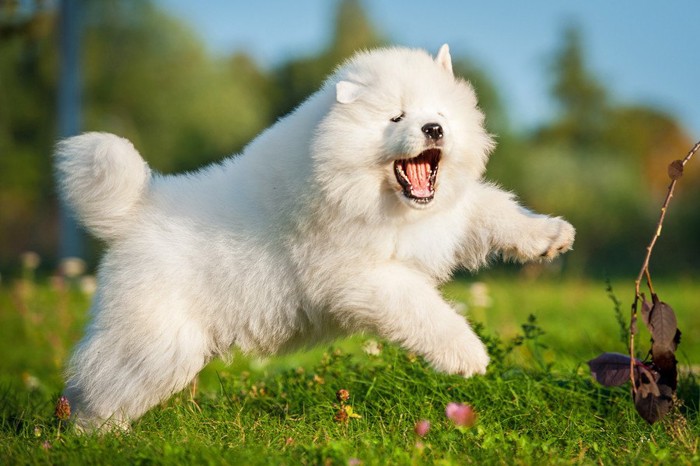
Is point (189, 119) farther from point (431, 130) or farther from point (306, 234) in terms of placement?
point (431, 130)

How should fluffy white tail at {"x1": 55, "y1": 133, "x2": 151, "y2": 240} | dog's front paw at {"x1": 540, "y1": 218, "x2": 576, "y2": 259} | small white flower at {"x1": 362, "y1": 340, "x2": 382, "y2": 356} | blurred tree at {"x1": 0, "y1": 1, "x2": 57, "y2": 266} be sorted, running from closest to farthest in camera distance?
dog's front paw at {"x1": 540, "y1": 218, "x2": 576, "y2": 259}
fluffy white tail at {"x1": 55, "y1": 133, "x2": 151, "y2": 240}
small white flower at {"x1": 362, "y1": 340, "x2": 382, "y2": 356}
blurred tree at {"x1": 0, "y1": 1, "x2": 57, "y2": 266}

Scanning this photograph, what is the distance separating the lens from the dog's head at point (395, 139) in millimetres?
3373

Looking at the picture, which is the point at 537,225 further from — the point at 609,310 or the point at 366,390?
the point at 609,310

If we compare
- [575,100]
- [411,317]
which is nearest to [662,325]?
[411,317]

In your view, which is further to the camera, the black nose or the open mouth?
the open mouth

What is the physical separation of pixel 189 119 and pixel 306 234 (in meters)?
19.9

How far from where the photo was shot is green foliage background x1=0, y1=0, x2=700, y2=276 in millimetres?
21828

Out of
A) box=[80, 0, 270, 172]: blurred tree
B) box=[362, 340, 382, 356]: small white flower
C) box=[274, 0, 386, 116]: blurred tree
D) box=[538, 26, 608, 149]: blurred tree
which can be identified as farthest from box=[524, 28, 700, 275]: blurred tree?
box=[362, 340, 382, 356]: small white flower

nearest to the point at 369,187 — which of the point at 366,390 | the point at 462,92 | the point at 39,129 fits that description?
the point at 462,92

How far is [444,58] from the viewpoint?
3.67 meters

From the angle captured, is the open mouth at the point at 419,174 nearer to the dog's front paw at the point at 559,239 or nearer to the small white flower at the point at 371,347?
the dog's front paw at the point at 559,239

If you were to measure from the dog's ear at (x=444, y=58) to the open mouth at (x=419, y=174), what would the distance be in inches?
16.9

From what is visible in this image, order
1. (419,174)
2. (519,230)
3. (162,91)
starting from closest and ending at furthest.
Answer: (419,174), (519,230), (162,91)

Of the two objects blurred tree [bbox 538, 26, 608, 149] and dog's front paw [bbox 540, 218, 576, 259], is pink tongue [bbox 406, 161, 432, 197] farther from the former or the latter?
blurred tree [bbox 538, 26, 608, 149]
